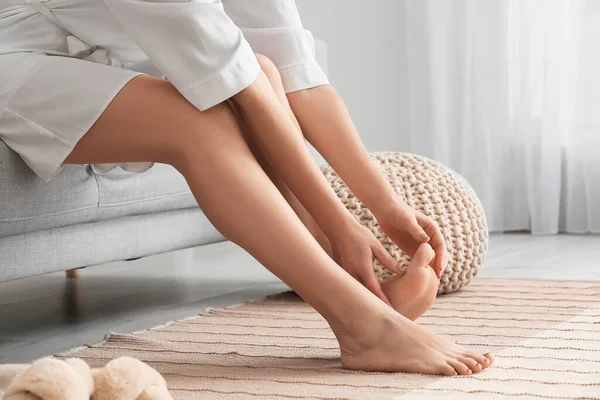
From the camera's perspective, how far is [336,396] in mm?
1134

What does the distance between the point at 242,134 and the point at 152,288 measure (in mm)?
1217

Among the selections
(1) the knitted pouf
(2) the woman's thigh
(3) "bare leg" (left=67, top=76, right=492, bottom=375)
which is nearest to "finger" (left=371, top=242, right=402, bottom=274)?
(3) "bare leg" (left=67, top=76, right=492, bottom=375)

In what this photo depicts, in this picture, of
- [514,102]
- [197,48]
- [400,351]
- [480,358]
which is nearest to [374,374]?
[400,351]

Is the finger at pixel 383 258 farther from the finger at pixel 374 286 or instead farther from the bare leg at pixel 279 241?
the bare leg at pixel 279 241

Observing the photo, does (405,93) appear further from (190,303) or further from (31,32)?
(31,32)

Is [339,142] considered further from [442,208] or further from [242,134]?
[442,208]

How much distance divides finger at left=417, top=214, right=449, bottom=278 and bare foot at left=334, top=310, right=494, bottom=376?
173 millimetres

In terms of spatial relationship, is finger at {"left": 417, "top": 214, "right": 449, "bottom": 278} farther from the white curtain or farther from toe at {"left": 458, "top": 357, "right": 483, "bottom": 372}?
the white curtain

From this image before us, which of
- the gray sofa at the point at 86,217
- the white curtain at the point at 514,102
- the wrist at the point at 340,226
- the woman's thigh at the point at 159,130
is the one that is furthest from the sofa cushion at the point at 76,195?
the white curtain at the point at 514,102

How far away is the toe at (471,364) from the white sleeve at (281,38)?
1.85ft

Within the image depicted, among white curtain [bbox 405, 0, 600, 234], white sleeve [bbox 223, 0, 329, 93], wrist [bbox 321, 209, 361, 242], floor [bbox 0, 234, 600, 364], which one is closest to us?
wrist [bbox 321, 209, 361, 242]

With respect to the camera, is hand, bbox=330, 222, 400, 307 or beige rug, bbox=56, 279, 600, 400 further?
hand, bbox=330, 222, 400, 307

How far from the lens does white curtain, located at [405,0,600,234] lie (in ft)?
11.2

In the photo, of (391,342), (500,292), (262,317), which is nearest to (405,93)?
(500,292)
